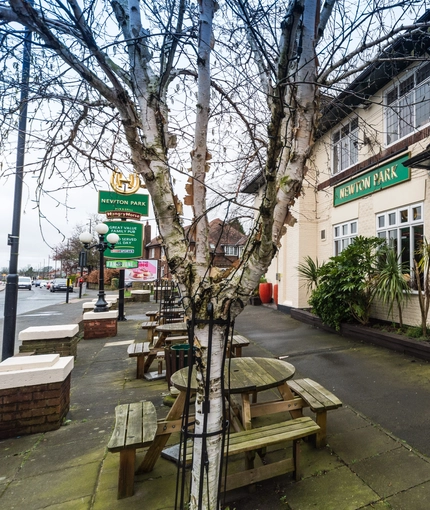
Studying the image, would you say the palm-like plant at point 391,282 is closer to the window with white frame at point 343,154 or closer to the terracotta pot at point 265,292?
the window with white frame at point 343,154

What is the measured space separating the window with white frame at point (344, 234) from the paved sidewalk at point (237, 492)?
6.37m

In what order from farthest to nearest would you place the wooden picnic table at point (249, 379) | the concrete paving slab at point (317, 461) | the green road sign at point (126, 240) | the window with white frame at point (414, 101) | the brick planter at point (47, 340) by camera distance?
the green road sign at point (126, 240), the window with white frame at point (414, 101), the brick planter at point (47, 340), the wooden picnic table at point (249, 379), the concrete paving slab at point (317, 461)

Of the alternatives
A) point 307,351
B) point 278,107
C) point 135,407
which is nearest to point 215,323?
point 278,107

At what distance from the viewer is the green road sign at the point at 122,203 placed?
9.51 meters

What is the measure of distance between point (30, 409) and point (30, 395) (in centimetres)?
17

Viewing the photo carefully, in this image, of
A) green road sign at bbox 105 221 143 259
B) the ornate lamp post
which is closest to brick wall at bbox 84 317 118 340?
the ornate lamp post

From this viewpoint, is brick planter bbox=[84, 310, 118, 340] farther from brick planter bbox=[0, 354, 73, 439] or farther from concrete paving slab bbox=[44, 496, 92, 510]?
concrete paving slab bbox=[44, 496, 92, 510]

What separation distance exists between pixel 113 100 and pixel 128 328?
8.30 m

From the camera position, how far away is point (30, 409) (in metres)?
3.15

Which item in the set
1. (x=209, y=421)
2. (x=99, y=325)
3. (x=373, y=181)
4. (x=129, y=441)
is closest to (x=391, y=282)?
(x=373, y=181)

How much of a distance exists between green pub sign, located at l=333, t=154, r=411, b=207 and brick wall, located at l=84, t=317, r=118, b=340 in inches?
294

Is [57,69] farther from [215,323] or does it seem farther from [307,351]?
[307,351]

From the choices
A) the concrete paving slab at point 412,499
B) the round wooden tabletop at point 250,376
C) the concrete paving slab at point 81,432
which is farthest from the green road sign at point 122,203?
the concrete paving slab at point 412,499

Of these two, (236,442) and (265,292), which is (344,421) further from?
(265,292)
